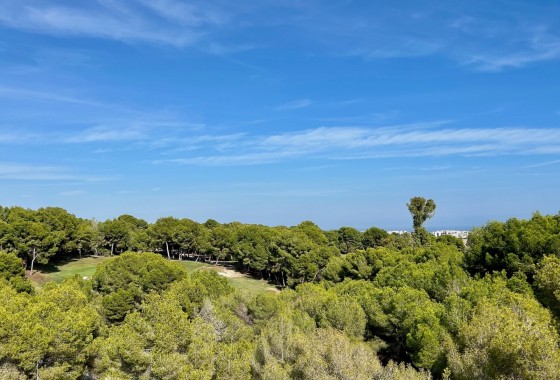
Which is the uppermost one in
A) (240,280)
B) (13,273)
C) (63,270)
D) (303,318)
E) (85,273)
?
(13,273)

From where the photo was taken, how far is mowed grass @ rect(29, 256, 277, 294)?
66.8m

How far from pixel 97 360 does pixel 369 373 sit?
18506 mm

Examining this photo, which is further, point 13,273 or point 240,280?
point 240,280

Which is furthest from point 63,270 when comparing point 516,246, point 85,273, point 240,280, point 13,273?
point 516,246

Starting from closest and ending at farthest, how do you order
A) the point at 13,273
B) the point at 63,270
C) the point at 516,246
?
the point at 516,246 → the point at 13,273 → the point at 63,270

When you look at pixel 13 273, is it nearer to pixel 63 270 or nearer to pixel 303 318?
pixel 63 270

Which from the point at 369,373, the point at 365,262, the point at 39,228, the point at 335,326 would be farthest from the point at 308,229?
the point at 369,373

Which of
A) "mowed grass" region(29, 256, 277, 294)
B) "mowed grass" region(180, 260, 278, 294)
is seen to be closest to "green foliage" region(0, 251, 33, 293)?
"mowed grass" region(29, 256, 277, 294)

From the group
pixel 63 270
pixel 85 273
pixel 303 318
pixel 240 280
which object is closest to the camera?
pixel 303 318

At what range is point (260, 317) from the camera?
3781cm

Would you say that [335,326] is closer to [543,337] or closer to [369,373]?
[369,373]

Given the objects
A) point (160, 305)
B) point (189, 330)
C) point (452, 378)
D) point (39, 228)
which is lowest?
point (452, 378)

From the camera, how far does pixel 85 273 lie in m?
71.4

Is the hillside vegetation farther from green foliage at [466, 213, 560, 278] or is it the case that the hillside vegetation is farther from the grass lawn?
the grass lawn
